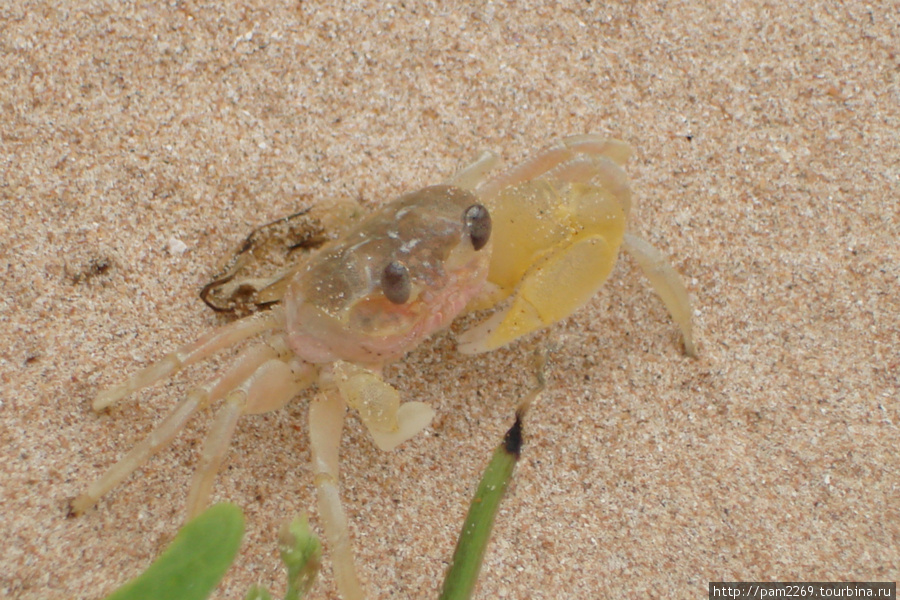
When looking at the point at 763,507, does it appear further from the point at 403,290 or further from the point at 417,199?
the point at 417,199

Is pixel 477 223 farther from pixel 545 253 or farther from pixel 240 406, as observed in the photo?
pixel 240 406

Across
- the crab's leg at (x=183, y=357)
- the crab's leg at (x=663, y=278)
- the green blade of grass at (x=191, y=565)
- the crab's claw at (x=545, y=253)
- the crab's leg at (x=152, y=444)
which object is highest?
the green blade of grass at (x=191, y=565)

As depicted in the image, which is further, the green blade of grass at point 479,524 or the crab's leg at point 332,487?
the crab's leg at point 332,487

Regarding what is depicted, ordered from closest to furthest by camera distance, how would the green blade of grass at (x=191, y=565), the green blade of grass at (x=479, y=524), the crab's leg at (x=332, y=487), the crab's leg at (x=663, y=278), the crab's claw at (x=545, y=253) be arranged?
the green blade of grass at (x=191, y=565) < the green blade of grass at (x=479, y=524) < the crab's leg at (x=332, y=487) < the crab's claw at (x=545, y=253) < the crab's leg at (x=663, y=278)

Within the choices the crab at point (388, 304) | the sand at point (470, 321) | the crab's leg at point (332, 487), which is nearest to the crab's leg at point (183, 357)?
the crab at point (388, 304)

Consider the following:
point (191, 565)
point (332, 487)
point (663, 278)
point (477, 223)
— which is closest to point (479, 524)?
point (332, 487)

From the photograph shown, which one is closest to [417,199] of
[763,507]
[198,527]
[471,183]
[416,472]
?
[471,183]

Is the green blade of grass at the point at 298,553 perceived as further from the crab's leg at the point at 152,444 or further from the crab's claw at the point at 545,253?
the crab's claw at the point at 545,253
